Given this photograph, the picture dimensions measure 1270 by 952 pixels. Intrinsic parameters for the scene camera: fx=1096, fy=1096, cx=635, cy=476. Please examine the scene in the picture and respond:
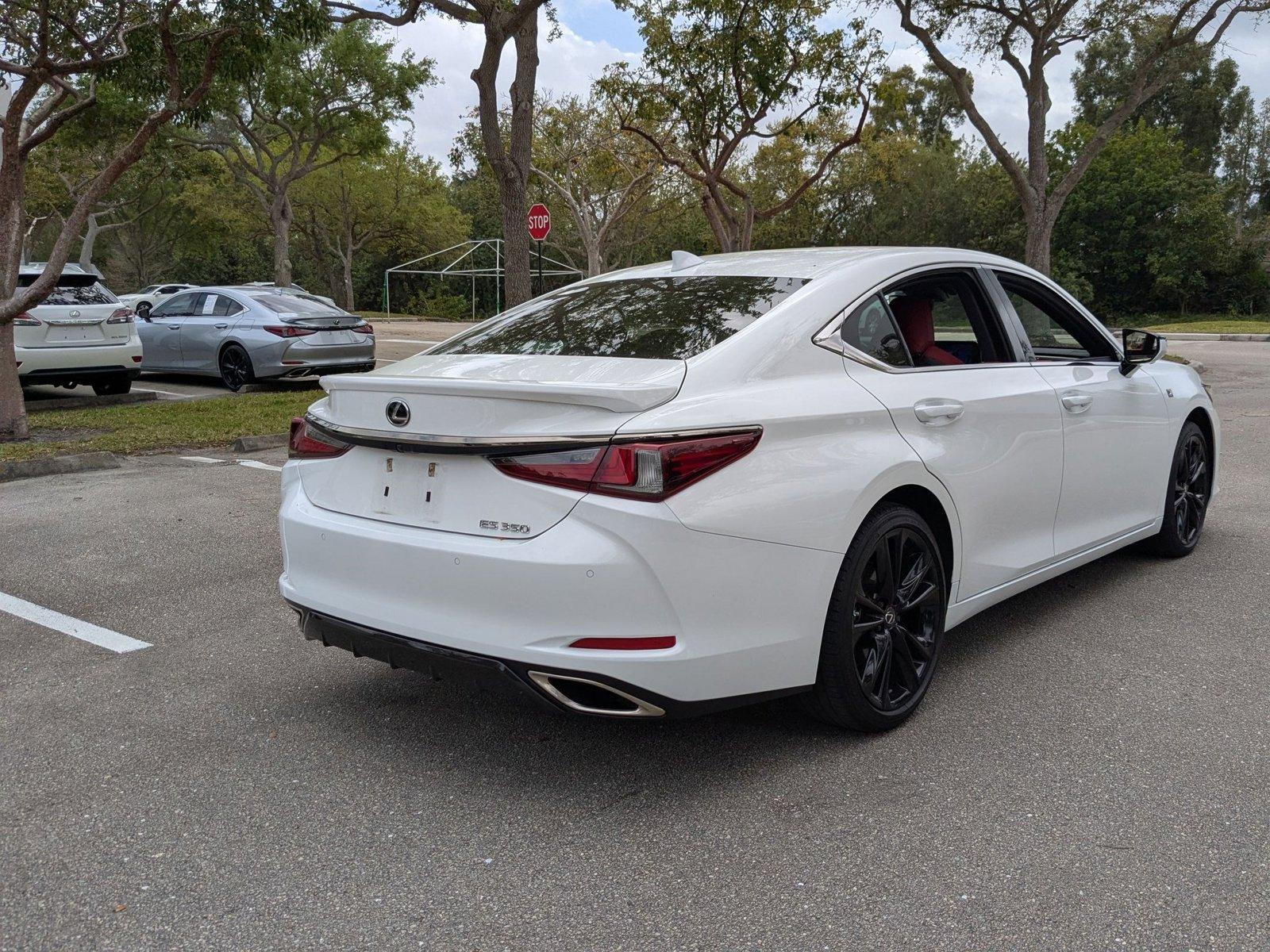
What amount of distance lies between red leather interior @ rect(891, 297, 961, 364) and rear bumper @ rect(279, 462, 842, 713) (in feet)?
3.82

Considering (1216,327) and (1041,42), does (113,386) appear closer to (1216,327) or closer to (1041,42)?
(1041,42)

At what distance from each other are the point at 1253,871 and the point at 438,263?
2095 inches

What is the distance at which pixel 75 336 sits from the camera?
12812mm

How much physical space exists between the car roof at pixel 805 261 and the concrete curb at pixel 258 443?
6458 millimetres

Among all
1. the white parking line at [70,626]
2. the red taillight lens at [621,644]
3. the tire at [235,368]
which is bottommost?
the white parking line at [70,626]

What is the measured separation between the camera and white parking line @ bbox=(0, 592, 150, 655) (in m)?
4.57

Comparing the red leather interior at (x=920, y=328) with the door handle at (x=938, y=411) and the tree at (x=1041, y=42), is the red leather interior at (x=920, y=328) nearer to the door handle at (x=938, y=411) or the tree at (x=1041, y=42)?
the door handle at (x=938, y=411)

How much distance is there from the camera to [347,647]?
11.3 ft

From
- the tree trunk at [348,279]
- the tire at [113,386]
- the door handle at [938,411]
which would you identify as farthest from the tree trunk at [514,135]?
the tree trunk at [348,279]

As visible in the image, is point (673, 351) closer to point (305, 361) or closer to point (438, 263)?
point (305, 361)

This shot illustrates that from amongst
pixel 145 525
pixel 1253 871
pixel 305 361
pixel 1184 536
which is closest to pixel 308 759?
pixel 1253 871

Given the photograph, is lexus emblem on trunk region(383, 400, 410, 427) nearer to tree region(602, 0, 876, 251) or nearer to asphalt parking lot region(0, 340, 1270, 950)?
asphalt parking lot region(0, 340, 1270, 950)

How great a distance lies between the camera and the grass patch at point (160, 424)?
9.70m

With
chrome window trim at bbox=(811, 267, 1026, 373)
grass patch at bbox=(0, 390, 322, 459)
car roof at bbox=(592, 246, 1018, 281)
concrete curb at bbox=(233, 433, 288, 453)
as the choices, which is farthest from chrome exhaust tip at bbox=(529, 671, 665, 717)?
concrete curb at bbox=(233, 433, 288, 453)
